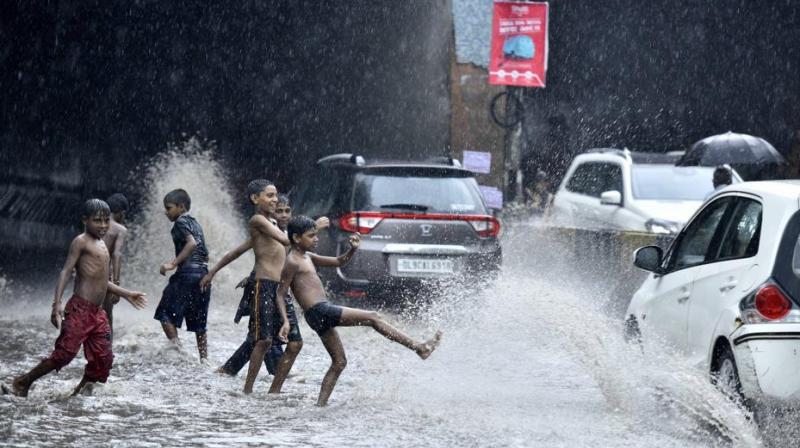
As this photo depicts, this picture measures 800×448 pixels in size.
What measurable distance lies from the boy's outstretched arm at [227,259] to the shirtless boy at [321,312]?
1.23 metres

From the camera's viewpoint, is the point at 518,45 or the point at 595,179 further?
the point at 518,45

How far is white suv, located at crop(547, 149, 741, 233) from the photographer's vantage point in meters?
14.9

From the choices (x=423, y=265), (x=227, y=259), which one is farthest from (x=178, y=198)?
(x=423, y=265)

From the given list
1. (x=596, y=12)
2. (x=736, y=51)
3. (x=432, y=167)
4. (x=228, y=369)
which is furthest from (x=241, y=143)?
(x=228, y=369)

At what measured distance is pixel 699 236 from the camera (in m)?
7.91

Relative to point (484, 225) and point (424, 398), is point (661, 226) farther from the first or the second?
point (424, 398)

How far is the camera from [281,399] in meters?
8.34

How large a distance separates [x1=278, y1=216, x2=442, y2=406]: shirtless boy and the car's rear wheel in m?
1.69

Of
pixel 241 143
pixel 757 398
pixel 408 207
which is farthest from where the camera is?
pixel 241 143

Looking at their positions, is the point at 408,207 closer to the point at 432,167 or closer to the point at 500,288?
the point at 432,167

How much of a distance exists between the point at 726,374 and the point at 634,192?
9.06m

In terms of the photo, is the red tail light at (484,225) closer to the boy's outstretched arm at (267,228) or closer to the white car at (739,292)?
the boy's outstretched arm at (267,228)

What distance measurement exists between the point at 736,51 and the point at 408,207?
13.0m

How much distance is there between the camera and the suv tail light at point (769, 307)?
20.4ft
